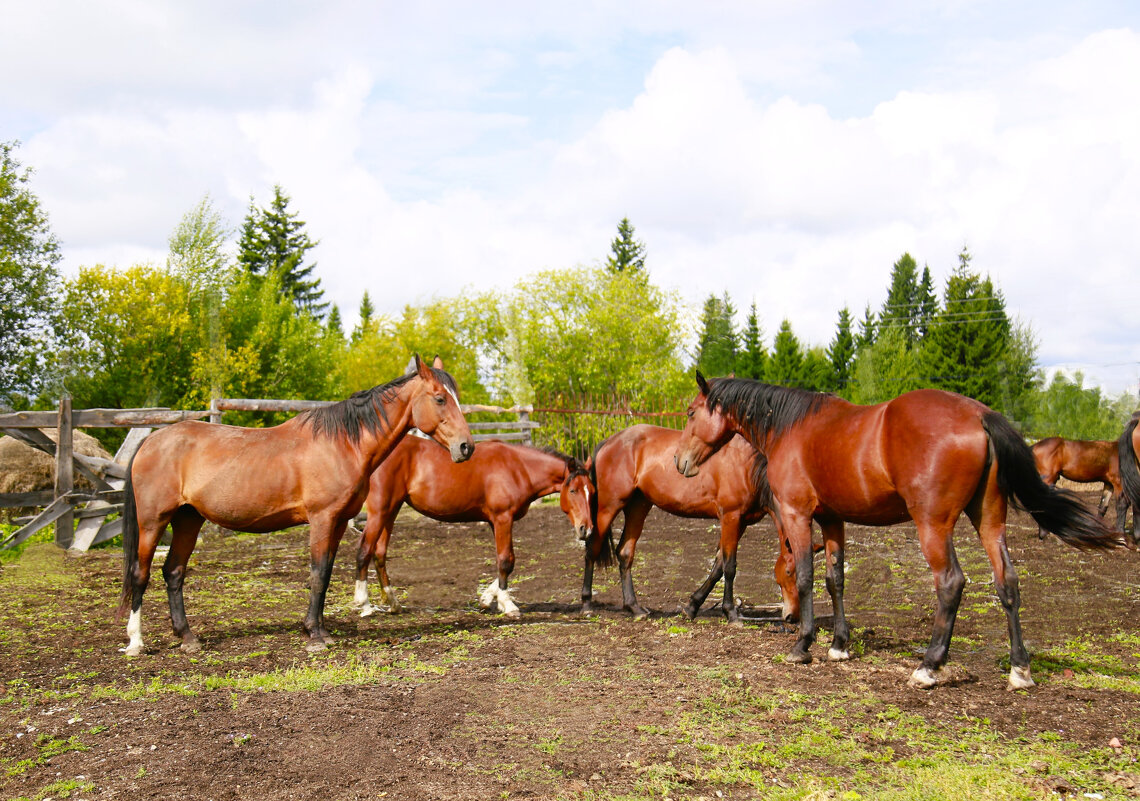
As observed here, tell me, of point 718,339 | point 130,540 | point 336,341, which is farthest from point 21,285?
point 718,339

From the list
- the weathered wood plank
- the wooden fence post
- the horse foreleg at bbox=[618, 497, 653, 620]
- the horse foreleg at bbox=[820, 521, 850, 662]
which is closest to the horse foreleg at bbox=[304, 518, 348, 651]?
the horse foreleg at bbox=[618, 497, 653, 620]

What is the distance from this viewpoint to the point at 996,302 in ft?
157

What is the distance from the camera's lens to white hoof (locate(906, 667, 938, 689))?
16.4ft

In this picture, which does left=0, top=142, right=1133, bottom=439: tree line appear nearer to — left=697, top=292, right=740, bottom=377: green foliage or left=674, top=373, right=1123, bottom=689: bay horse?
left=697, top=292, right=740, bottom=377: green foliage

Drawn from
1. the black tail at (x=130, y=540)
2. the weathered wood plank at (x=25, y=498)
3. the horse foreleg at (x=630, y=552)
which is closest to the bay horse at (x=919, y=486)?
the horse foreleg at (x=630, y=552)

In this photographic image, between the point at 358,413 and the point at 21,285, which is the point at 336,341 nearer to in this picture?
the point at 21,285

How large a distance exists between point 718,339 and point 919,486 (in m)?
53.3

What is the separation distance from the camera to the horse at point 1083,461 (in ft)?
49.0

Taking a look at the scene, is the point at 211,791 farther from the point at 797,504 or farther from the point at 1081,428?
the point at 1081,428

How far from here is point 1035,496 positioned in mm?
5227

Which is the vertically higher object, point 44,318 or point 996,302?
point 996,302

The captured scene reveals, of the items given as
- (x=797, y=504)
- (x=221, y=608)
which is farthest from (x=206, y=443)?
(x=797, y=504)

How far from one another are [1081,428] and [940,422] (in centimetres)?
3194

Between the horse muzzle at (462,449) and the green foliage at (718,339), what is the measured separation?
47.2 meters
